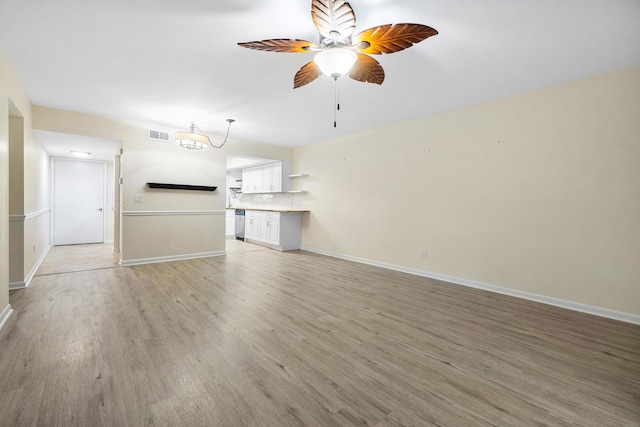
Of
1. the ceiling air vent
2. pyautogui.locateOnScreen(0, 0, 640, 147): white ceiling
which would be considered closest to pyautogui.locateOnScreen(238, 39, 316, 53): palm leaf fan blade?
pyautogui.locateOnScreen(0, 0, 640, 147): white ceiling

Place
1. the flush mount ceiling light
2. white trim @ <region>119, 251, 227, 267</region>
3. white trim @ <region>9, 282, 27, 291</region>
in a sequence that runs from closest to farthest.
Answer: white trim @ <region>9, 282, 27, 291</region>, the flush mount ceiling light, white trim @ <region>119, 251, 227, 267</region>

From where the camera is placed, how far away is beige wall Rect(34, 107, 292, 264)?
14.6 ft

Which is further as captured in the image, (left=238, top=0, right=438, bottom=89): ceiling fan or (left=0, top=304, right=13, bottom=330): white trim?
(left=0, top=304, right=13, bottom=330): white trim

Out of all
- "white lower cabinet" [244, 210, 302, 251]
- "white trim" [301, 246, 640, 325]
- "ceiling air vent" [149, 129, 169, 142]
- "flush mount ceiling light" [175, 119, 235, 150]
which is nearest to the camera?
"white trim" [301, 246, 640, 325]

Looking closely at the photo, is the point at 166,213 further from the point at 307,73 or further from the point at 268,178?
the point at 307,73

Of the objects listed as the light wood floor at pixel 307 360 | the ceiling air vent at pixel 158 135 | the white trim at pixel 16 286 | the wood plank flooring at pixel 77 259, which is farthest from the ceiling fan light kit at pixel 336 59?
the wood plank flooring at pixel 77 259

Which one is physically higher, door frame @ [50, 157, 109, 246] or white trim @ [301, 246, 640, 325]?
door frame @ [50, 157, 109, 246]

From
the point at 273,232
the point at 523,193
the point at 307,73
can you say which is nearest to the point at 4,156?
the point at 307,73

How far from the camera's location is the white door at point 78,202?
675 centimetres

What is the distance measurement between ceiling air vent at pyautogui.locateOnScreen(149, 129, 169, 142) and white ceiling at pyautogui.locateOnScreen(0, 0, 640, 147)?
77 cm

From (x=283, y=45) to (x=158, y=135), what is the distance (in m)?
3.93

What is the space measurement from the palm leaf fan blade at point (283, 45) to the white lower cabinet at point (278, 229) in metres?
4.46

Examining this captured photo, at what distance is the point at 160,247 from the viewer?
5055 millimetres

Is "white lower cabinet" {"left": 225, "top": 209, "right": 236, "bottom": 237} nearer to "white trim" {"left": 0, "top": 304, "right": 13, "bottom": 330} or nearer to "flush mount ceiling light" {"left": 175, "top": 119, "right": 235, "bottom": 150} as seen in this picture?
"flush mount ceiling light" {"left": 175, "top": 119, "right": 235, "bottom": 150}
